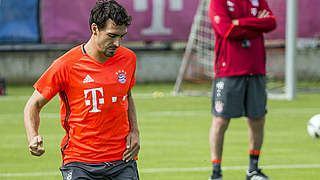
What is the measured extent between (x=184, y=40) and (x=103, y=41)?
1602 centimetres

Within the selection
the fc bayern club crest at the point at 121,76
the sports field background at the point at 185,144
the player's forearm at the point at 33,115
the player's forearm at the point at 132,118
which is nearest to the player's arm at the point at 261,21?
the sports field background at the point at 185,144

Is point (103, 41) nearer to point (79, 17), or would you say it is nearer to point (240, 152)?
point (240, 152)

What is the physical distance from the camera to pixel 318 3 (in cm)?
2036

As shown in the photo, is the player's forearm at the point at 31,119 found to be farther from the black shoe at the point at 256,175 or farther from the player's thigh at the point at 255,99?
the black shoe at the point at 256,175

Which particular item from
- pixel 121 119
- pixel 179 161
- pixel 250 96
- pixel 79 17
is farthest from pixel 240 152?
pixel 79 17

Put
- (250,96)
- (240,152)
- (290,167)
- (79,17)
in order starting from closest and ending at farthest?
(250,96) → (290,167) → (240,152) → (79,17)

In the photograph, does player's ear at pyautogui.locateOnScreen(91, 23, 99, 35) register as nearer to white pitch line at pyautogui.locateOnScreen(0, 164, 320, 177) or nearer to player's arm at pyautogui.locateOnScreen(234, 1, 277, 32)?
player's arm at pyautogui.locateOnScreen(234, 1, 277, 32)

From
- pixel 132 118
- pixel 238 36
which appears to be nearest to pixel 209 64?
pixel 238 36

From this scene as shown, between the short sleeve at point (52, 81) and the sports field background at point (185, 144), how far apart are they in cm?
320

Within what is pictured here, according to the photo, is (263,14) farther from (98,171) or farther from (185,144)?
(98,171)

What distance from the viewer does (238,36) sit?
7.48 m

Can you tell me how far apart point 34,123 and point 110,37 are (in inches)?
28.5

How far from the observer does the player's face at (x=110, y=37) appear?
4.63 metres

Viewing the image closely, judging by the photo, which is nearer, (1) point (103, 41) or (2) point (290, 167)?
(1) point (103, 41)
